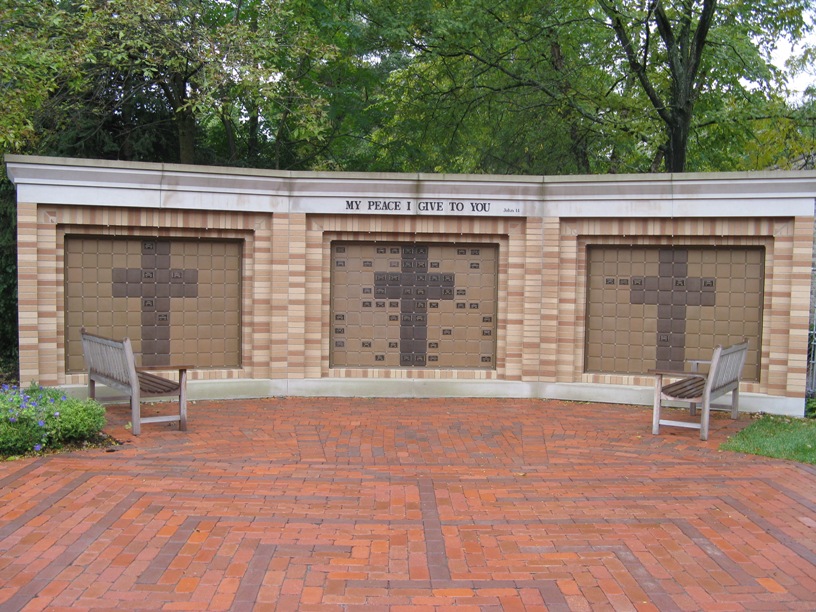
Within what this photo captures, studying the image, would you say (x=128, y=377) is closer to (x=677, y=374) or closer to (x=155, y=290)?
(x=155, y=290)

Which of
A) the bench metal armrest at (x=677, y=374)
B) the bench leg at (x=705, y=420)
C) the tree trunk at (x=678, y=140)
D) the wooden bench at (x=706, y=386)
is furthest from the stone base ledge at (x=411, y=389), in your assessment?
the tree trunk at (x=678, y=140)

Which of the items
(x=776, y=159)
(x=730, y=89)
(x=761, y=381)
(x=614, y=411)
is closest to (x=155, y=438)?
(x=614, y=411)

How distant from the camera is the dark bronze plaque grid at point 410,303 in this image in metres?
11.1

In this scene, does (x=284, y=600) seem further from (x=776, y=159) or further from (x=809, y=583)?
(x=776, y=159)

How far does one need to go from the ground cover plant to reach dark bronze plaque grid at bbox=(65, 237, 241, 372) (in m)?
6.65

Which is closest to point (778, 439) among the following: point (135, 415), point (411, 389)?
point (411, 389)

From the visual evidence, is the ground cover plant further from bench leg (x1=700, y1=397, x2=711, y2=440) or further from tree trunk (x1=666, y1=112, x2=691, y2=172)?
tree trunk (x1=666, y1=112, x2=691, y2=172)

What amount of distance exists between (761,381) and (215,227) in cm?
765

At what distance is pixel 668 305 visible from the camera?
34.9 ft

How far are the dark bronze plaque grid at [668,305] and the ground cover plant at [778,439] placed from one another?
3.62 ft

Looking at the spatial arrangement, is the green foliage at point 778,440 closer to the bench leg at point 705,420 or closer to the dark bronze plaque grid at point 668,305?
the bench leg at point 705,420

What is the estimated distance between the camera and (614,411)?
10.2 meters

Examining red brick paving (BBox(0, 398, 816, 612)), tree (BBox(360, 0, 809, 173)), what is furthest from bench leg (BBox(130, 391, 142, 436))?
Answer: tree (BBox(360, 0, 809, 173))

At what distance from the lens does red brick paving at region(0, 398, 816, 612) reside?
176 inches
